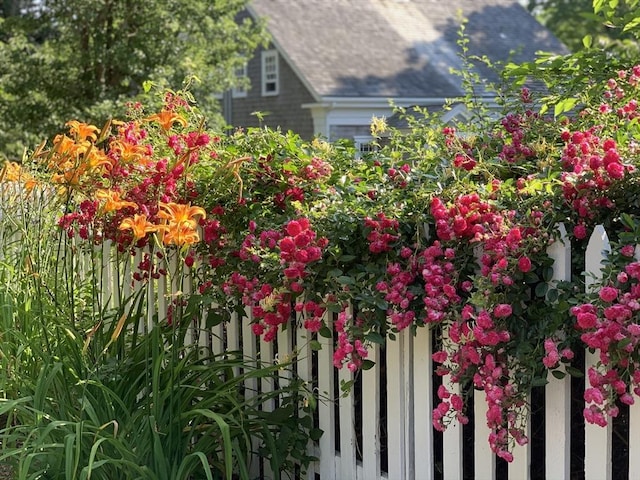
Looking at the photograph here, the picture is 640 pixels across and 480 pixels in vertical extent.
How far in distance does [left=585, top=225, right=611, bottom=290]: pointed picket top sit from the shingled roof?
17.9 m

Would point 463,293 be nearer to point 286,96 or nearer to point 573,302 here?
point 573,302

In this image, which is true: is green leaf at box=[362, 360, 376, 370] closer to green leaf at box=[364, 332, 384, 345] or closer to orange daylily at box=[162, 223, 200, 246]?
green leaf at box=[364, 332, 384, 345]

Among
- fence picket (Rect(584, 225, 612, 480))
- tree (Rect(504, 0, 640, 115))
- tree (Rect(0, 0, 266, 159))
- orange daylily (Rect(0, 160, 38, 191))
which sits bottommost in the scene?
fence picket (Rect(584, 225, 612, 480))

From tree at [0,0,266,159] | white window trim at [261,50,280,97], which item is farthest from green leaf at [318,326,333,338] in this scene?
white window trim at [261,50,280,97]

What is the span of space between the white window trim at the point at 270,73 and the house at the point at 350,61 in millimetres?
24

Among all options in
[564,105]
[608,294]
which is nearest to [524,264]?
[608,294]

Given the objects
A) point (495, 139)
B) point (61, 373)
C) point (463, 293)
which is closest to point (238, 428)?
point (61, 373)

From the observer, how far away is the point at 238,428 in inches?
129

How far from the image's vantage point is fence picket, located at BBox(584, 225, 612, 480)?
232 cm

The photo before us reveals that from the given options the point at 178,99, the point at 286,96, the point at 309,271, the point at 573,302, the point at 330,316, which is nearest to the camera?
the point at 573,302

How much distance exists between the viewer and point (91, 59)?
15.8 meters

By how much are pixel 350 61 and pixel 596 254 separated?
19.4 metres

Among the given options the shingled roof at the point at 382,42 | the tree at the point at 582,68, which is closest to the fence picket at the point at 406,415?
the tree at the point at 582,68

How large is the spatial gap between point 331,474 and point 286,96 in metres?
18.6
